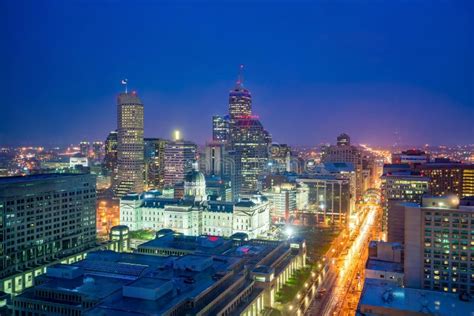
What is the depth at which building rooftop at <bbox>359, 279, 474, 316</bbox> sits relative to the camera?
6016 cm

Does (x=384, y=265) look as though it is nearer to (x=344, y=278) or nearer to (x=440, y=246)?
(x=344, y=278)

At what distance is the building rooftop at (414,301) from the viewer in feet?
197

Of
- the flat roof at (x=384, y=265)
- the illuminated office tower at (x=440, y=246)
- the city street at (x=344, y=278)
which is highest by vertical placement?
the illuminated office tower at (x=440, y=246)

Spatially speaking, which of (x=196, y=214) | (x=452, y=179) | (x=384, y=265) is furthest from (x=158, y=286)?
(x=452, y=179)

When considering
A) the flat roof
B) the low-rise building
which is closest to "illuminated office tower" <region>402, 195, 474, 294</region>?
the flat roof

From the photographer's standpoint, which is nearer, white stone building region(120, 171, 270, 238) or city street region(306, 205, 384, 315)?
city street region(306, 205, 384, 315)

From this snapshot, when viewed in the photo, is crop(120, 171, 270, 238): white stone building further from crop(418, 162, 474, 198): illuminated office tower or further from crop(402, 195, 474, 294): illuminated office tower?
crop(418, 162, 474, 198): illuminated office tower

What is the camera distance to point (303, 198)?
559ft

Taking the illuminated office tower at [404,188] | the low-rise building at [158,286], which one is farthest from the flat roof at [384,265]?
the illuminated office tower at [404,188]

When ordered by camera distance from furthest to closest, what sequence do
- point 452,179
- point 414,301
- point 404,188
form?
1. point 452,179
2. point 404,188
3. point 414,301

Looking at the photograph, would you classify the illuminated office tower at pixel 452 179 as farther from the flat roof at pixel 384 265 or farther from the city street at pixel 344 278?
the flat roof at pixel 384 265

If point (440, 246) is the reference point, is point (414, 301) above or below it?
below

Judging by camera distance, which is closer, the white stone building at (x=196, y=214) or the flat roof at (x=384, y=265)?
the flat roof at (x=384, y=265)

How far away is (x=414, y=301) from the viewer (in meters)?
63.2
